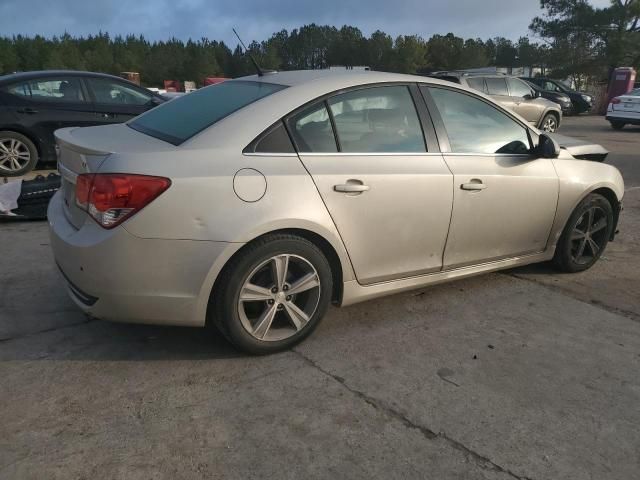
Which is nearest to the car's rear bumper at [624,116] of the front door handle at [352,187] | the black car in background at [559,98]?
the black car in background at [559,98]

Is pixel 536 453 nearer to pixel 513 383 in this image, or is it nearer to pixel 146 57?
pixel 513 383

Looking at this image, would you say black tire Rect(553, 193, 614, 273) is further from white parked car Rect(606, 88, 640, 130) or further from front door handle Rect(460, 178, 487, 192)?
white parked car Rect(606, 88, 640, 130)

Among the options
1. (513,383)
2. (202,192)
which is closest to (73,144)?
(202,192)

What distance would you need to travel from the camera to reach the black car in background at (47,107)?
25.0 feet

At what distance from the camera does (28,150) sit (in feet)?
25.3

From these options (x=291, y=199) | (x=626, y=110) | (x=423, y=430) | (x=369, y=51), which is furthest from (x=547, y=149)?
(x=369, y=51)

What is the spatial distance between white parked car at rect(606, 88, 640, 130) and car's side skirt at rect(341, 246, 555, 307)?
1527cm

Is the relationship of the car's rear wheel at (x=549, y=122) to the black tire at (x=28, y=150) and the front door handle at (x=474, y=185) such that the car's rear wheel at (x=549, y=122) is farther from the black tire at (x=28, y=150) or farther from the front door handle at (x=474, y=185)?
the front door handle at (x=474, y=185)

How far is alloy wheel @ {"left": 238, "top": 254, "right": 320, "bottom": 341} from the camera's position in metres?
3.00

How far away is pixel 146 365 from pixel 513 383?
193cm

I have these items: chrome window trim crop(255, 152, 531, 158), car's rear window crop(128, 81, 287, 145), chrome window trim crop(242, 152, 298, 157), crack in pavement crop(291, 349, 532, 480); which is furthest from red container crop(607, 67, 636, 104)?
crack in pavement crop(291, 349, 532, 480)

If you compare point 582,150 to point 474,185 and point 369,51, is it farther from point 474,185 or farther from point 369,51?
point 369,51

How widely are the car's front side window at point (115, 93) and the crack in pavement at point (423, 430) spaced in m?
6.69

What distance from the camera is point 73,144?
10.0 ft
